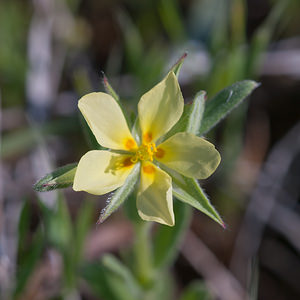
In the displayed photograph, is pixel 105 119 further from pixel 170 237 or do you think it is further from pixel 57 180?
pixel 170 237

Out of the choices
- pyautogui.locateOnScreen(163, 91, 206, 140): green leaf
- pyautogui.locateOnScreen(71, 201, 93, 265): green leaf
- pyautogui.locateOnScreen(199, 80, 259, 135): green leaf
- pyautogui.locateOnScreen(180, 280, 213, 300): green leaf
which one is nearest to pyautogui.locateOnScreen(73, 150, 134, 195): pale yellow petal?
pyautogui.locateOnScreen(163, 91, 206, 140): green leaf

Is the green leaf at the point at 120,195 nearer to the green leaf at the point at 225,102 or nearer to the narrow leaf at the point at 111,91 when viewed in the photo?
the narrow leaf at the point at 111,91

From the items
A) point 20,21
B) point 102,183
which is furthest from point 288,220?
point 20,21

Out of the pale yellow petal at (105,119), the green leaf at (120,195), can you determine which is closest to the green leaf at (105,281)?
the green leaf at (120,195)

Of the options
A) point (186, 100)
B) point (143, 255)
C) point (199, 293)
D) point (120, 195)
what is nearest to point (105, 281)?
point (143, 255)

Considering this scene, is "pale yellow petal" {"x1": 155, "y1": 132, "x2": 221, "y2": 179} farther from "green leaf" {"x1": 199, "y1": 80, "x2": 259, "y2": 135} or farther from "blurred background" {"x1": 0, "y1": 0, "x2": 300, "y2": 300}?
"blurred background" {"x1": 0, "y1": 0, "x2": 300, "y2": 300}

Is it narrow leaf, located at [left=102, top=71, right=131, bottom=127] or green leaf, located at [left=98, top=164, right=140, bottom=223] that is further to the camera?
narrow leaf, located at [left=102, top=71, right=131, bottom=127]
